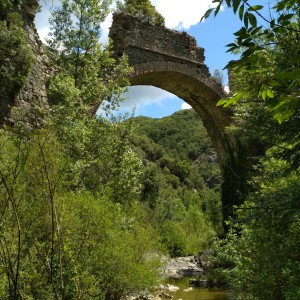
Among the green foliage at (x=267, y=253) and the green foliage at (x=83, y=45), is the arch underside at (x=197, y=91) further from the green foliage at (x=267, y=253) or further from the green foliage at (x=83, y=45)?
the green foliage at (x=267, y=253)

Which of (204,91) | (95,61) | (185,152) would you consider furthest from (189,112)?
(95,61)

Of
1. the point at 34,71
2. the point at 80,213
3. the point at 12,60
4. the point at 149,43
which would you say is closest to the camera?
the point at 80,213

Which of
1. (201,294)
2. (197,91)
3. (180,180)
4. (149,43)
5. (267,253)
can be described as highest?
(180,180)

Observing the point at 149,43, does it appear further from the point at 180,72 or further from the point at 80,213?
the point at 80,213

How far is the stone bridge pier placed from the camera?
43.0 feet

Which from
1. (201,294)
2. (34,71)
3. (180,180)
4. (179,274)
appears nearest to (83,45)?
(34,71)

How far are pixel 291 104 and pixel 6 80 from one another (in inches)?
314

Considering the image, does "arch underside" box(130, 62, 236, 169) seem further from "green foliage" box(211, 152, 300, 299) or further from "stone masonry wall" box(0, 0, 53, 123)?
"green foliage" box(211, 152, 300, 299)

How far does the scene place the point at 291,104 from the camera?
143 centimetres

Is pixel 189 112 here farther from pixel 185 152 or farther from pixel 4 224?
pixel 4 224

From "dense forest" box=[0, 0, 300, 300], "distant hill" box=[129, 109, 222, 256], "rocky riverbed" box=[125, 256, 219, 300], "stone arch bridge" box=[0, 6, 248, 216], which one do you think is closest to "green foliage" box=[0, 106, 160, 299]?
"dense forest" box=[0, 0, 300, 300]

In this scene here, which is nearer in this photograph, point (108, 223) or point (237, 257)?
point (237, 257)

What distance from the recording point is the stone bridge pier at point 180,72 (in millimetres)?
13109

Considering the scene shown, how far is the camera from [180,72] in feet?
46.3
